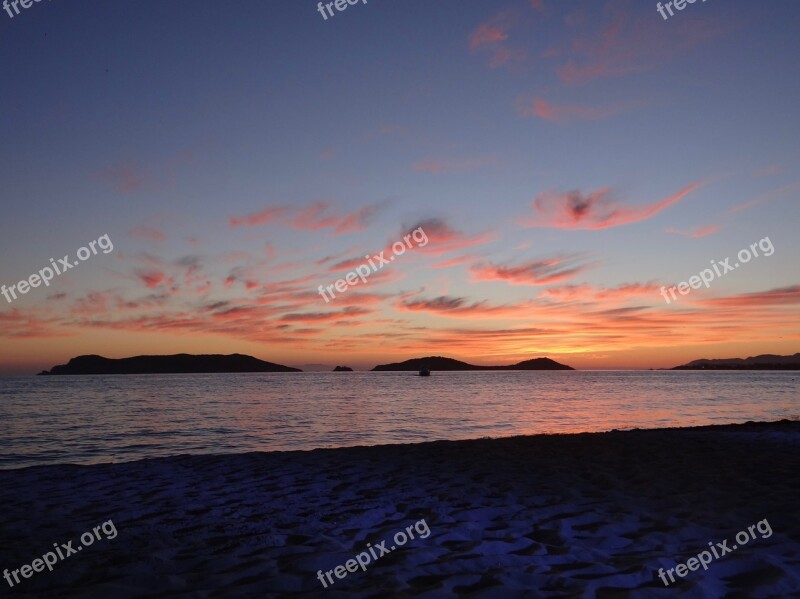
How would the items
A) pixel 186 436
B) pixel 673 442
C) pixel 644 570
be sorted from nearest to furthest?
pixel 644 570
pixel 673 442
pixel 186 436

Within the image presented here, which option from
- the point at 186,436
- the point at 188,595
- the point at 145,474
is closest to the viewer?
the point at 188,595

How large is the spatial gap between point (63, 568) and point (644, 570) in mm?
6322

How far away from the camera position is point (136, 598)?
500 cm

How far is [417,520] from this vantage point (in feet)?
25.1

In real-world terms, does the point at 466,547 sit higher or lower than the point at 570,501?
higher

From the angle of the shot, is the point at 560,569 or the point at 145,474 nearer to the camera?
the point at 560,569

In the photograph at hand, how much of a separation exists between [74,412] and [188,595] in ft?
138

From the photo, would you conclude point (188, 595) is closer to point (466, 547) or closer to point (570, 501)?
point (466, 547)

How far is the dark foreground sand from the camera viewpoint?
5277 mm

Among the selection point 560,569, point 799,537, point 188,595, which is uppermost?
point 188,595

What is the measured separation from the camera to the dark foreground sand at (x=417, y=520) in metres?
5.28

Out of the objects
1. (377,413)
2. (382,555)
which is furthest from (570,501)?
(377,413)

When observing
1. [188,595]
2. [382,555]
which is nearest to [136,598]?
[188,595]

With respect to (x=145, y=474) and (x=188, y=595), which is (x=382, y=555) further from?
(x=145, y=474)
